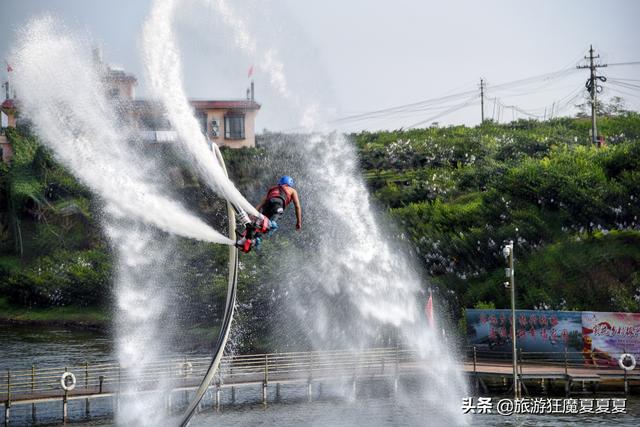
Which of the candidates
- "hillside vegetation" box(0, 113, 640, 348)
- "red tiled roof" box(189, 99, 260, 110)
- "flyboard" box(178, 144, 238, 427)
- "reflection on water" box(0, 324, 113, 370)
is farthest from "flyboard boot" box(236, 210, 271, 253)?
"red tiled roof" box(189, 99, 260, 110)

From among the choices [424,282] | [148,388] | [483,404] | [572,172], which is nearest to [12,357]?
[148,388]

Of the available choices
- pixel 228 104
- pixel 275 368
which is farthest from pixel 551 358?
pixel 228 104

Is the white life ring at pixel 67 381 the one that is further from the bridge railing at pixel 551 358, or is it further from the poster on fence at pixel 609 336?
the poster on fence at pixel 609 336

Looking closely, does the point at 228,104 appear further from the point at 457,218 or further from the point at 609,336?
the point at 609,336

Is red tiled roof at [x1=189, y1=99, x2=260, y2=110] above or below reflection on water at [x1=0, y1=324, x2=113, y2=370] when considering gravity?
above

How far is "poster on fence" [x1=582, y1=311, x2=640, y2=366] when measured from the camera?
49.8 metres

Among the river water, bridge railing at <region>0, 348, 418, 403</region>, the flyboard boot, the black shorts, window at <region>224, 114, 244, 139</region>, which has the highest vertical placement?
window at <region>224, 114, 244, 139</region>

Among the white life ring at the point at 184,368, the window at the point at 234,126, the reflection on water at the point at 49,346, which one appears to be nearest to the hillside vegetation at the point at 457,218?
the reflection on water at the point at 49,346

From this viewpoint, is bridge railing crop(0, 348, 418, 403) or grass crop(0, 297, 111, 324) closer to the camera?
bridge railing crop(0, 348, 418, 403)

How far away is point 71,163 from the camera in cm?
3219

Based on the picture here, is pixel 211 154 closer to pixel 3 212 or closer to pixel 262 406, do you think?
pixel 262 406

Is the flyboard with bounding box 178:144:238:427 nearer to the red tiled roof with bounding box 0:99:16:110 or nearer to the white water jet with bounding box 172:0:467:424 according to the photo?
the white water jet with bounding box 172:0:467:424

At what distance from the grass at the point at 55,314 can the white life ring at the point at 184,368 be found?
110 ft

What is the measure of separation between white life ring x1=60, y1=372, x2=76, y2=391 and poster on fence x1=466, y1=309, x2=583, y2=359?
72.3ft
